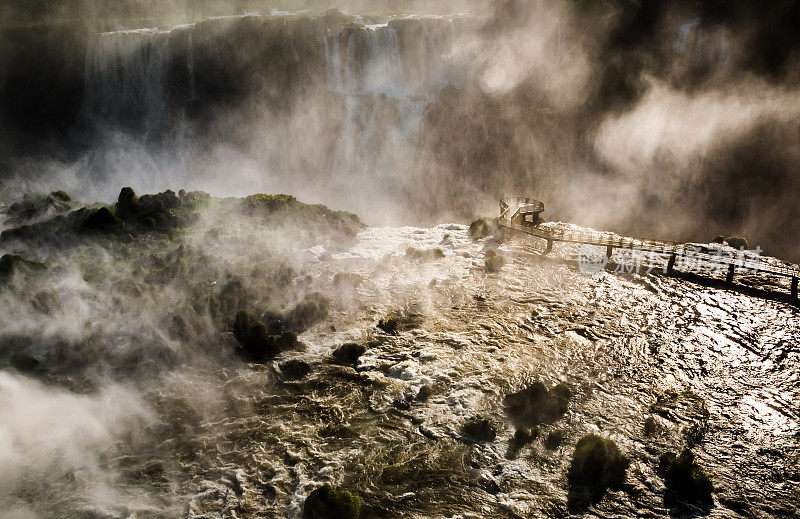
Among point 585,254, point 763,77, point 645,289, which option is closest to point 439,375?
point 645,289

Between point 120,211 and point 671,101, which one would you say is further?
point 671,101

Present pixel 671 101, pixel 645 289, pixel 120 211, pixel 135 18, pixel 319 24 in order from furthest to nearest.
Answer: pixel 135 18
pixel 319 24
pixel 671 101
pixel 120 211
pixel 645 289

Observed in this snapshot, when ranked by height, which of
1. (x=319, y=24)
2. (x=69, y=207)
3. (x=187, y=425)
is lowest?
(x=187, y=425)

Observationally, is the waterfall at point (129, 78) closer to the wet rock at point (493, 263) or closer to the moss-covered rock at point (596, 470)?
the wet rock at point (493, 263)

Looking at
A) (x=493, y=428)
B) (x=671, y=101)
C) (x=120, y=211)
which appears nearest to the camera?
(x=493, y=428)

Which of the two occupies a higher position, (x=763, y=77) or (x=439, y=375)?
(x=763, y=77)

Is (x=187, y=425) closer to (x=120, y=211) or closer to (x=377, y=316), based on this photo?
(x=377, y=316)

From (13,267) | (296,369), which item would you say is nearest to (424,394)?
(296,369)

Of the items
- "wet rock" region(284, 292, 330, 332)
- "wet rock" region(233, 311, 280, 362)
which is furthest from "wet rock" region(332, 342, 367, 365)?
"wet rock" region(284, 292, 330, 332)

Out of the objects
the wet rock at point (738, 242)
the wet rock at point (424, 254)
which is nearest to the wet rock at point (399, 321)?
the wet rock at point (424, 254)
